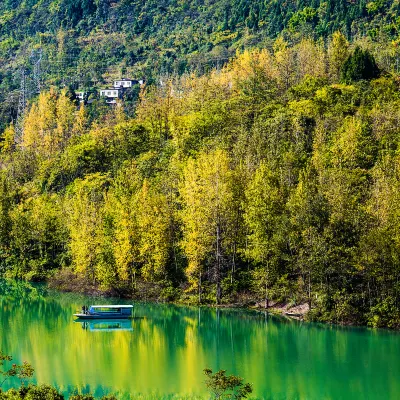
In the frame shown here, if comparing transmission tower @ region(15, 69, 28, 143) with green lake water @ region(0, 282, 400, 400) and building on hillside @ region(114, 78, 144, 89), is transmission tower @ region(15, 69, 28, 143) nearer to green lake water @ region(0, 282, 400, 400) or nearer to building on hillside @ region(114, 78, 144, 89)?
building on hillside @ region(114, 78, 144, 89)

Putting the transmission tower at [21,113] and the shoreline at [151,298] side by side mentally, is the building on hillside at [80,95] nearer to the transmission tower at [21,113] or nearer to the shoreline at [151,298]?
the transmission tower at [21,113]

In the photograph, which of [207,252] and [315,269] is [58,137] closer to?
[207,252]

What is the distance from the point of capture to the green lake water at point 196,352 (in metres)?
26.5

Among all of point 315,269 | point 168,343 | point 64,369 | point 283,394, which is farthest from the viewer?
point 315,269

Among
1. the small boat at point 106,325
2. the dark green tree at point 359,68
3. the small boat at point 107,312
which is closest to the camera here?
A: the small boat at point 106,325

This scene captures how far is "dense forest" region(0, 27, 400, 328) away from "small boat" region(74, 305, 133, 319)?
5.41 metres

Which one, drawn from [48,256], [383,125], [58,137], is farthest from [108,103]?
[383,125]

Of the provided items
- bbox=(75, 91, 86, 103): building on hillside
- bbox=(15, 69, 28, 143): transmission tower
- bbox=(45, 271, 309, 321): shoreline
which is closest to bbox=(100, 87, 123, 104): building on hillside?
bbox=(75, 91, 86, 103): building on hillside

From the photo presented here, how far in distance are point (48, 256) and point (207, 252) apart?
17.2 metres

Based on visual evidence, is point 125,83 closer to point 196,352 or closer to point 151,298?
point 151,298

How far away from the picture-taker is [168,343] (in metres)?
34.4

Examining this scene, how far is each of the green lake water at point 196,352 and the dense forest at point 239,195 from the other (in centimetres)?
278

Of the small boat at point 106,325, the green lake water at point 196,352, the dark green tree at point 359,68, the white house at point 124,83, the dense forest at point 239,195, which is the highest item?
the white house at point 124,83

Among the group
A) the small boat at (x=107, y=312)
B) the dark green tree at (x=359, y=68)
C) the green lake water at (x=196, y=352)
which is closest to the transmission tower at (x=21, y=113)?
the dark green tree at (x=359, y=68)
